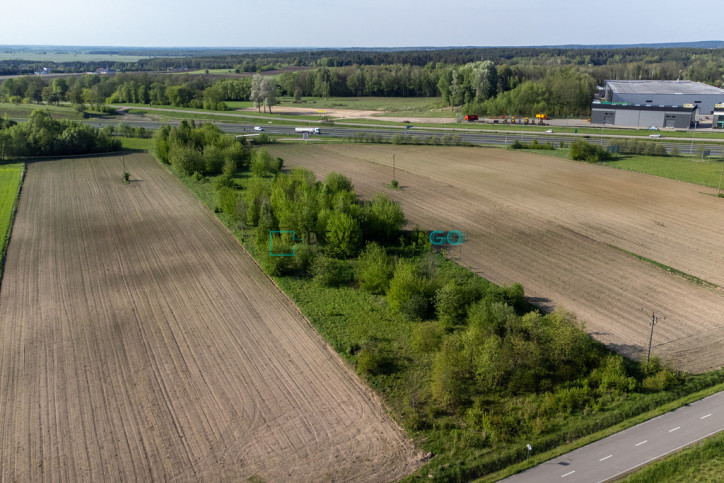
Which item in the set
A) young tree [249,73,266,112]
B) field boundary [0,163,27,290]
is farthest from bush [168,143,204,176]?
young tree [249,73,266,112]

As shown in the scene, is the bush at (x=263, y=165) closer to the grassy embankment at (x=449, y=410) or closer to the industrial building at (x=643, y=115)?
the grassy embankment at (x=449, y=410)

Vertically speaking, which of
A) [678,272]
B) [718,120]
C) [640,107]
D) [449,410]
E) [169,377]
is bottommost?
[449,410]

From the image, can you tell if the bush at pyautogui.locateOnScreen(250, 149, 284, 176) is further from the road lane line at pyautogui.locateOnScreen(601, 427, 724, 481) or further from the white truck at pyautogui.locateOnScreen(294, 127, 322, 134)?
the road lane line at pyautogui.locateOnScreen(601, 427, 724, 481)

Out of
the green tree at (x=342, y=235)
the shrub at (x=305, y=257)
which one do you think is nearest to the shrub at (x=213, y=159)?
the green tree at (x=342, y=235)

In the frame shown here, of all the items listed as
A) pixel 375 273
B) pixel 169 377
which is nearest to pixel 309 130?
pixel 375 273

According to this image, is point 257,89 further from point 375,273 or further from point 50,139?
point 375,273

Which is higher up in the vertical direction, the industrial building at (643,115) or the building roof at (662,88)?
the building roof at (662,88)

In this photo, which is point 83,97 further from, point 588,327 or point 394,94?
point 588,327
